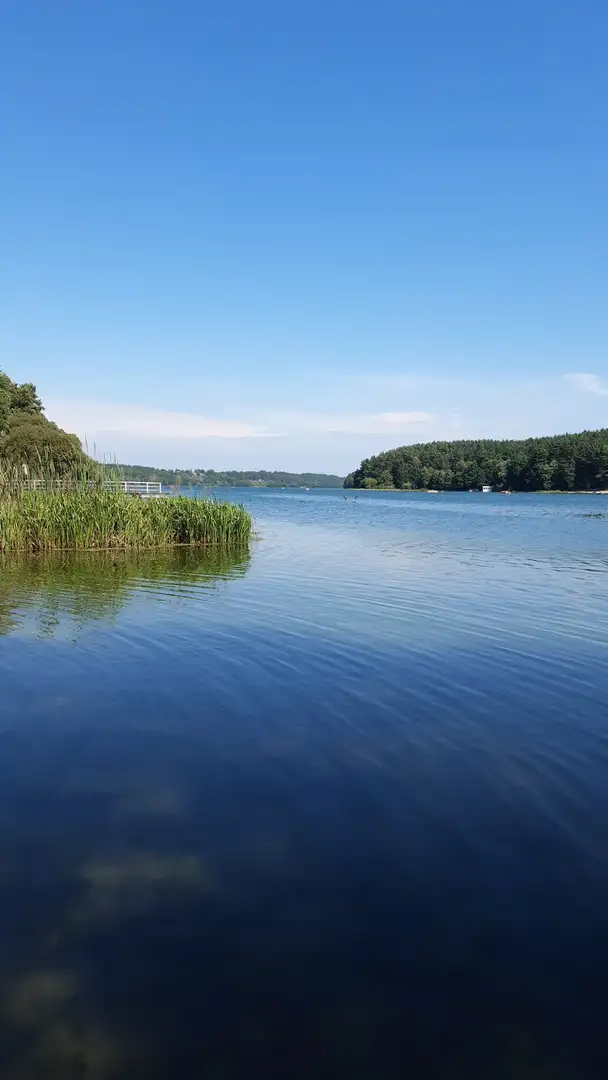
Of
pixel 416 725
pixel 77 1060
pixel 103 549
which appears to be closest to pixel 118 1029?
pixel 77 1060

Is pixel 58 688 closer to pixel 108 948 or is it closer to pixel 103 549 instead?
pixel 108 948

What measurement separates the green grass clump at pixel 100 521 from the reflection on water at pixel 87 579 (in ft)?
1.95

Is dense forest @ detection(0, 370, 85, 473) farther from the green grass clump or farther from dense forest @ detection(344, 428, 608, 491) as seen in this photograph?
dense forest @ detection(344, 428, 608, 491)

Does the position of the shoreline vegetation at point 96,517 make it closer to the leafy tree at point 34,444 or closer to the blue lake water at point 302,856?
the blue lake water at point 302,856

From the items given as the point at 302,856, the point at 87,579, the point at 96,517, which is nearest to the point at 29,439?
the point at 96,517

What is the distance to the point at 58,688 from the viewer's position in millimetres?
10023

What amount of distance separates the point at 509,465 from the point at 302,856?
528 ft

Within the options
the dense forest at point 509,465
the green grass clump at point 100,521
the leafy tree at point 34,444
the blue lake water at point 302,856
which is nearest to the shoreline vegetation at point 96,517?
the green grass clump at point 100,521

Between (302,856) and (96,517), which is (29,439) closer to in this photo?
(96,517)

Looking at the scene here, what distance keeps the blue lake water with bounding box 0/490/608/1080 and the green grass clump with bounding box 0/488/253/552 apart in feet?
40.4

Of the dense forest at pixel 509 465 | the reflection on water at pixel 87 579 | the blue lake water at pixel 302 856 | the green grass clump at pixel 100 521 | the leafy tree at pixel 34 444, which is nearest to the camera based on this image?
the blue lake water at pixel 302 856

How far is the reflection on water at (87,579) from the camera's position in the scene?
1511cm

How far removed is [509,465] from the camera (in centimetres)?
15875

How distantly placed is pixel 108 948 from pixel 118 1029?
0.71 meters
